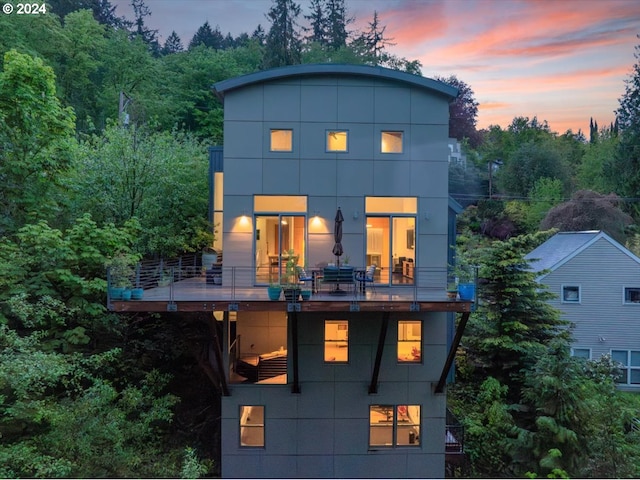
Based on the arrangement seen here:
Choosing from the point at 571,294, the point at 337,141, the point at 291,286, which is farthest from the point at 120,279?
the point at 571,294

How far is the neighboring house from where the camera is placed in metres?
18.2

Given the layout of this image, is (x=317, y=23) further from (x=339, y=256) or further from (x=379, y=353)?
(x=379, y=353)

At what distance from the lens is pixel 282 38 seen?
26.1m

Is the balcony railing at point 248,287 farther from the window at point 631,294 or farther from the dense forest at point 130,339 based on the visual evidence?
the window at point 631,294

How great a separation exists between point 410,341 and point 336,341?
190 centimetres

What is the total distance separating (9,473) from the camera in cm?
788

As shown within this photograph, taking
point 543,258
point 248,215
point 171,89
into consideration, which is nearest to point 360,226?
point 248,215

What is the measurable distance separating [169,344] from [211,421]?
101 inches

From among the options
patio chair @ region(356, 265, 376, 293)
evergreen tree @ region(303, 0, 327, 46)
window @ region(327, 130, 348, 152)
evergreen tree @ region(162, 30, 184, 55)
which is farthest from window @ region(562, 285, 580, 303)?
evergreen tree @ region(162, 30, 184, 55)

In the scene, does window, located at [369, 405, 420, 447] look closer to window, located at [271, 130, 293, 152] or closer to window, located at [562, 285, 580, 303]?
window, located at [271, 130, 293, 152]

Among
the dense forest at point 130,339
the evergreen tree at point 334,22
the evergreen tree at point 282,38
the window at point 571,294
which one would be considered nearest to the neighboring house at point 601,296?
the window at point 571,294

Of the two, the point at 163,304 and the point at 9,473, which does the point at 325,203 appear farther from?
the point at 9,473

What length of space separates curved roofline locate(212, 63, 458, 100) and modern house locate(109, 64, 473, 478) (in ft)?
0.11

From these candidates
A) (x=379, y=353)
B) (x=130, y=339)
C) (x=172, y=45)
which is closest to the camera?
(x=379, y=353)
